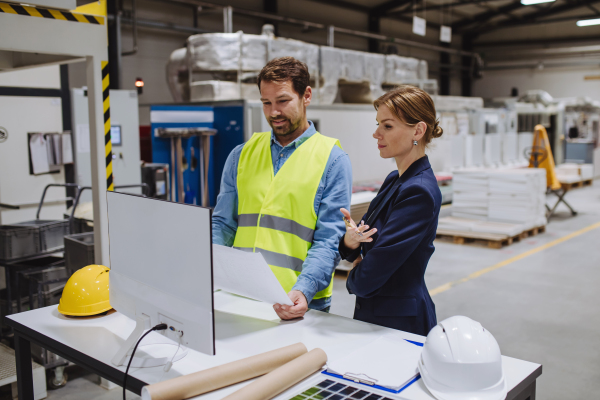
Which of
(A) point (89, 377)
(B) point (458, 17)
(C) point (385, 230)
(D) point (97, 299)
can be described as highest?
(B) point (458, 17)

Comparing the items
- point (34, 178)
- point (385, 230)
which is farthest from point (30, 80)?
point (385, 230)

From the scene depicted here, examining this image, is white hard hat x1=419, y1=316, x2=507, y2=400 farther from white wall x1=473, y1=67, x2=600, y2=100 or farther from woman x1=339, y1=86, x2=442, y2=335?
white wall x1=473, y1=67, x2=600, y2=100

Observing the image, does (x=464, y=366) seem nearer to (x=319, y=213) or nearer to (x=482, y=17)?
(x=319, y=213)

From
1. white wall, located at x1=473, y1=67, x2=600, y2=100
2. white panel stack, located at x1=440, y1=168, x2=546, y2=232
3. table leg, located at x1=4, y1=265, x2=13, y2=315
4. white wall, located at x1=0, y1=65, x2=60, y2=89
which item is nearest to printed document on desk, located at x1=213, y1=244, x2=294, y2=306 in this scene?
table leg, located at x1=4, y1=265, x2=13, y2=315

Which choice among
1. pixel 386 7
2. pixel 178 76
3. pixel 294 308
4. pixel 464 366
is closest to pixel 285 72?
A: pixel 294 308

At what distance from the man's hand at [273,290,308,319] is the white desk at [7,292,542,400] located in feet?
0.10

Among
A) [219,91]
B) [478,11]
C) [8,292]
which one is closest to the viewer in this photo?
[8,292]

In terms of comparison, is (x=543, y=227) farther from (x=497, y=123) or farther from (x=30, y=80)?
(x=30, y=80)

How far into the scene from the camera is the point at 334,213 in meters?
2.38

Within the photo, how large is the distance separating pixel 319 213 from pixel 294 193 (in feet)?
0.48

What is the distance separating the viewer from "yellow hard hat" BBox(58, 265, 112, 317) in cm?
230

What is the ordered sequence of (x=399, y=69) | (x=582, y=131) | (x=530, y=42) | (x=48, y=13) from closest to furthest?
(x=48, y=13) → (x=399, y=69) → (x=582, y=131) → (x=530, y=42)

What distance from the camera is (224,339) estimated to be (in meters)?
2.03

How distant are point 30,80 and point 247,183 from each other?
4.98 meters
